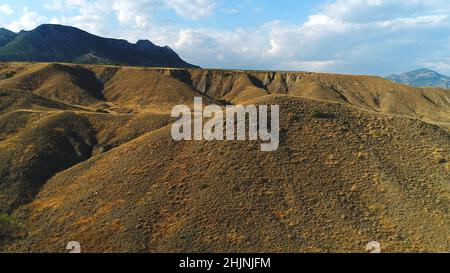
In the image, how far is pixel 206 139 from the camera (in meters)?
46.0

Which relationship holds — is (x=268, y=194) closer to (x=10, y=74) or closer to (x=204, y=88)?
(x=10, y=74)

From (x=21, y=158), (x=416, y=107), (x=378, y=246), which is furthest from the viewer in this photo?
(x=416, y=107)

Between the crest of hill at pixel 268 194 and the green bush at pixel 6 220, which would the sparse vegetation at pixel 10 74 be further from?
the green bush at pixel 6 220

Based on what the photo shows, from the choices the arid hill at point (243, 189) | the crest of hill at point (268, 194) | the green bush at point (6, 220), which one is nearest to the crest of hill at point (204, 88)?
the arid hill at point (243, 189)

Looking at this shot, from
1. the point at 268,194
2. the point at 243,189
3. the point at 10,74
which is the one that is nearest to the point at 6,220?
the point at 243,189

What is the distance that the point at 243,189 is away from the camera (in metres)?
37.8

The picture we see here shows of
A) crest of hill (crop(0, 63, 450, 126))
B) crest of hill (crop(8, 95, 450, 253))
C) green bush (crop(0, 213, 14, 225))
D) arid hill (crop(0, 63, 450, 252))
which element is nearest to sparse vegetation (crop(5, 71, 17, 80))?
crest of hill (crop(0, 63, 450, 126))

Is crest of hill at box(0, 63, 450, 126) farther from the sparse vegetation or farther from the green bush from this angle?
the green bush

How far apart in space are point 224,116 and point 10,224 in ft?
82.3

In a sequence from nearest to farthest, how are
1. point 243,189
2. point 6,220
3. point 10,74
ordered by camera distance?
1. point 243,189
2. point 6,220
3. point 10,74

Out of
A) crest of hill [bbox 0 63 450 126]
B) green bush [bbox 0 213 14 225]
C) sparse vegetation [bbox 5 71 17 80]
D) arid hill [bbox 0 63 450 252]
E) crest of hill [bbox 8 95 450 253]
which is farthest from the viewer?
sparse vegetation [bbox 5 71 17 80]

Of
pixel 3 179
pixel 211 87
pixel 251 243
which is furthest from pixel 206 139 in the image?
pixel 211 87

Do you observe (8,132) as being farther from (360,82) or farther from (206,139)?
(360,82)

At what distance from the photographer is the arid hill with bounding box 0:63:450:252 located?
32.8 metres
